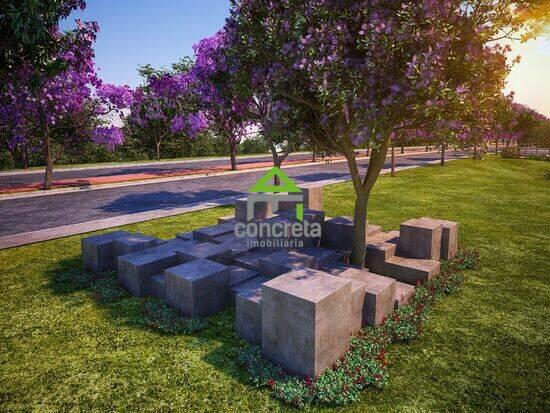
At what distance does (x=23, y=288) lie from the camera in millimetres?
7285

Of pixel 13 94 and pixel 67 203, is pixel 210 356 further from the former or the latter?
pixel 13 94

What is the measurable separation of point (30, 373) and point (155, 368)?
5.46 ft

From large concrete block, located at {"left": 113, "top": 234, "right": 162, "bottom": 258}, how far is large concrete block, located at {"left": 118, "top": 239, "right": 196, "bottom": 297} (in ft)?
0.83

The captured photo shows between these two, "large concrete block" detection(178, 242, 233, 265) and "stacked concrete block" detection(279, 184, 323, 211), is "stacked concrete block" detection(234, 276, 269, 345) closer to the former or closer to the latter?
"large concrete block" detection(178, 242, 233, 265)

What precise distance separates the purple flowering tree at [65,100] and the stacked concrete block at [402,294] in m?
13.4

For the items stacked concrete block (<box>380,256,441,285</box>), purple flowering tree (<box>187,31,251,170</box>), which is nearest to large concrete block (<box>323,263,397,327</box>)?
stacked concrete block (<box>380,256,441,285</box>)

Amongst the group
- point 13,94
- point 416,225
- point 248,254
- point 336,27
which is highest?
point 13,94

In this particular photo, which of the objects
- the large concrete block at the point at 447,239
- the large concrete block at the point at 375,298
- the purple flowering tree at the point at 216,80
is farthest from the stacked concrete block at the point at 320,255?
the purple flowering tree at the point at 216,80

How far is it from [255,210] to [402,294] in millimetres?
4697

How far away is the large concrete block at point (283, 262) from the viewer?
6543 mm

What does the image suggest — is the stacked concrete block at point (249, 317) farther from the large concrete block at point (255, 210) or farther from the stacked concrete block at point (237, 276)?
the large concrete block at point (255, 210)

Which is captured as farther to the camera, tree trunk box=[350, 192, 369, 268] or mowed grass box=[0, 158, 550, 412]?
tree trunk box=[350, 192, 369, 268]

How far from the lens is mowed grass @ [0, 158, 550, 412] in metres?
4.21

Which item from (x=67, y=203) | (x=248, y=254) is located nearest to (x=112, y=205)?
(x=67, y=203)
